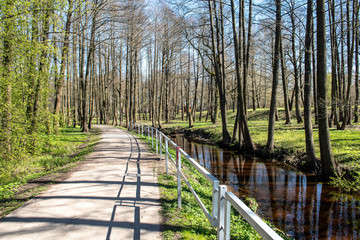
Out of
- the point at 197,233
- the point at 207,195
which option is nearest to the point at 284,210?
the point at 207,195

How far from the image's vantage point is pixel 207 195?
268 inches

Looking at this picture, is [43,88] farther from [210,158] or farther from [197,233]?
[210,158]

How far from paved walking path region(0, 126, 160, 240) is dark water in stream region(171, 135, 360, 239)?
3.47 metres

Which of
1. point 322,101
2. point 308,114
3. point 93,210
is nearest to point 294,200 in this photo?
point 322,101

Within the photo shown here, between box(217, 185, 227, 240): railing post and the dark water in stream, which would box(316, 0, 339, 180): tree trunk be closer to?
the dark water in stream

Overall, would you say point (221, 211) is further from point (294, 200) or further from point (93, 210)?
point (294, 200)

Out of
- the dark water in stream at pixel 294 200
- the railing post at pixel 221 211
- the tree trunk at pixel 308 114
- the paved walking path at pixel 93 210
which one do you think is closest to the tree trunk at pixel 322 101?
the dark water in stream at pixel 294 200

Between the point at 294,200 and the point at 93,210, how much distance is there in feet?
20.5

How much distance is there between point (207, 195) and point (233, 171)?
5.16 m

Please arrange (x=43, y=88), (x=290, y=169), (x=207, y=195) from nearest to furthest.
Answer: (x=207, y=195) < (x=43, y=88) < (x=290, y=169)

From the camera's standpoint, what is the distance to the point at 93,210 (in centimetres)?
480

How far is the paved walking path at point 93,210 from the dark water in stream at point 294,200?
3.47 m

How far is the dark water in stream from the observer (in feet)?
19.8

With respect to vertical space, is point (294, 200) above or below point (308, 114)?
below
